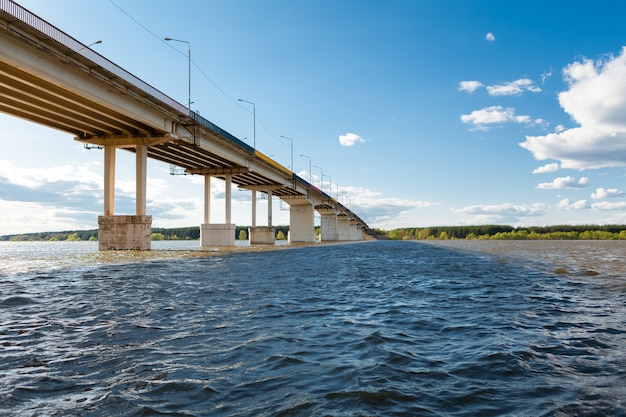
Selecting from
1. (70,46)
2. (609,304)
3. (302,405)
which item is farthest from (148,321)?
(70,46)

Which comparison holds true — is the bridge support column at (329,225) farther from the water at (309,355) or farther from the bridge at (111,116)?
the water at (309,355)

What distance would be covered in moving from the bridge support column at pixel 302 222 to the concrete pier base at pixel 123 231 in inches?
2663

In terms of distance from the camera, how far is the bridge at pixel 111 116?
27922mm

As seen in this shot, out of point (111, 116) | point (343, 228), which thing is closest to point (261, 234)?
point (111, 116)

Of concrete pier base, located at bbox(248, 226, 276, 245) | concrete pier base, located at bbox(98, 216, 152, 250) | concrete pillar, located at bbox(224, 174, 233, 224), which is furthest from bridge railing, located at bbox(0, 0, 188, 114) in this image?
concrete pier base, located at bbox(248, 226, 276, 245)

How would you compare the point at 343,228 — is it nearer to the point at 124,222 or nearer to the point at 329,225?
the point at 329,225

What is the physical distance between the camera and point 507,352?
6781 millimetres

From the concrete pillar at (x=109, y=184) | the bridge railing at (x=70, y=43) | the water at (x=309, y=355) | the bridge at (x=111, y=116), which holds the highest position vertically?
the bridge railing at (x=70, y=43)

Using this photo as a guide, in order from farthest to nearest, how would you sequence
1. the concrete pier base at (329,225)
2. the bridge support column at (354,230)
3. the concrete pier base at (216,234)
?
the bridge support column at (354,230) < the concrete pier base at (329,225) < the concrete pier base at (216,234)

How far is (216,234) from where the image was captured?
2677 inches

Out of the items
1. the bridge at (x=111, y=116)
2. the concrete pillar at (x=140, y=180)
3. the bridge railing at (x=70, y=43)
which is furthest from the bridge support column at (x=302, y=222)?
the bridge railing at (x=70, y=43)

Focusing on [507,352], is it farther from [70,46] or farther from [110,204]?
[110,204]

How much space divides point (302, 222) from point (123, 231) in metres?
70.2

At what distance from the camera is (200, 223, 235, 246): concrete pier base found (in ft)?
223
